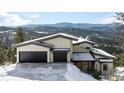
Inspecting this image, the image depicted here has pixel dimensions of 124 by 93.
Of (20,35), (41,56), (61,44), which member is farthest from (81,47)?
(41,56)

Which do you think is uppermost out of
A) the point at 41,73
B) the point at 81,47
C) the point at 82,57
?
the point at 81,47

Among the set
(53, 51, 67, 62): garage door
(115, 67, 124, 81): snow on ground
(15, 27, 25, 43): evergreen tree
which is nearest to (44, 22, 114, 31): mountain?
(15, 27, 25, 43): evergreen tree

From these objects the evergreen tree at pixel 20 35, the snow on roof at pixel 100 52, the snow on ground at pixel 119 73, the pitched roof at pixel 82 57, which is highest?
the evergreen tree at pixel 20 35

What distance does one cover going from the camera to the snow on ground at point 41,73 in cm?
223

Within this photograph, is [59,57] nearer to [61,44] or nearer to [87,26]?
[61,44]

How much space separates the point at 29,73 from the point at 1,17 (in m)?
0.58

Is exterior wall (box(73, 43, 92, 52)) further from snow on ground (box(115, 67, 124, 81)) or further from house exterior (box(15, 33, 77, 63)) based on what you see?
snow on ground (box(115, 67, 124, 81))

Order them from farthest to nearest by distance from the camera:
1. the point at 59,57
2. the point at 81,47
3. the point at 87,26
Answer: the point at 59,57 → the point at 81,47 → the point at 87,26

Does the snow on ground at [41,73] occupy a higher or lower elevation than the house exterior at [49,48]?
lower

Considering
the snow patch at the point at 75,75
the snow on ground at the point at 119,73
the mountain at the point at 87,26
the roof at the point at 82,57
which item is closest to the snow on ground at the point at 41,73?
the snow patch at the point at 75,75

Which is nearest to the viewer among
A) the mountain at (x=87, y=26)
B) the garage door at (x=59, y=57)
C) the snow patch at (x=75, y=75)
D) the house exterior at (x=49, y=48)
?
the mountain at (x=87, y=26)

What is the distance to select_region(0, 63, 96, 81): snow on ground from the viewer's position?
7.30ft

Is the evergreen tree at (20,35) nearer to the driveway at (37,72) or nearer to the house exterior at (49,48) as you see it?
the house exterior at (49,48)

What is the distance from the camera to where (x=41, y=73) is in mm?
2410
